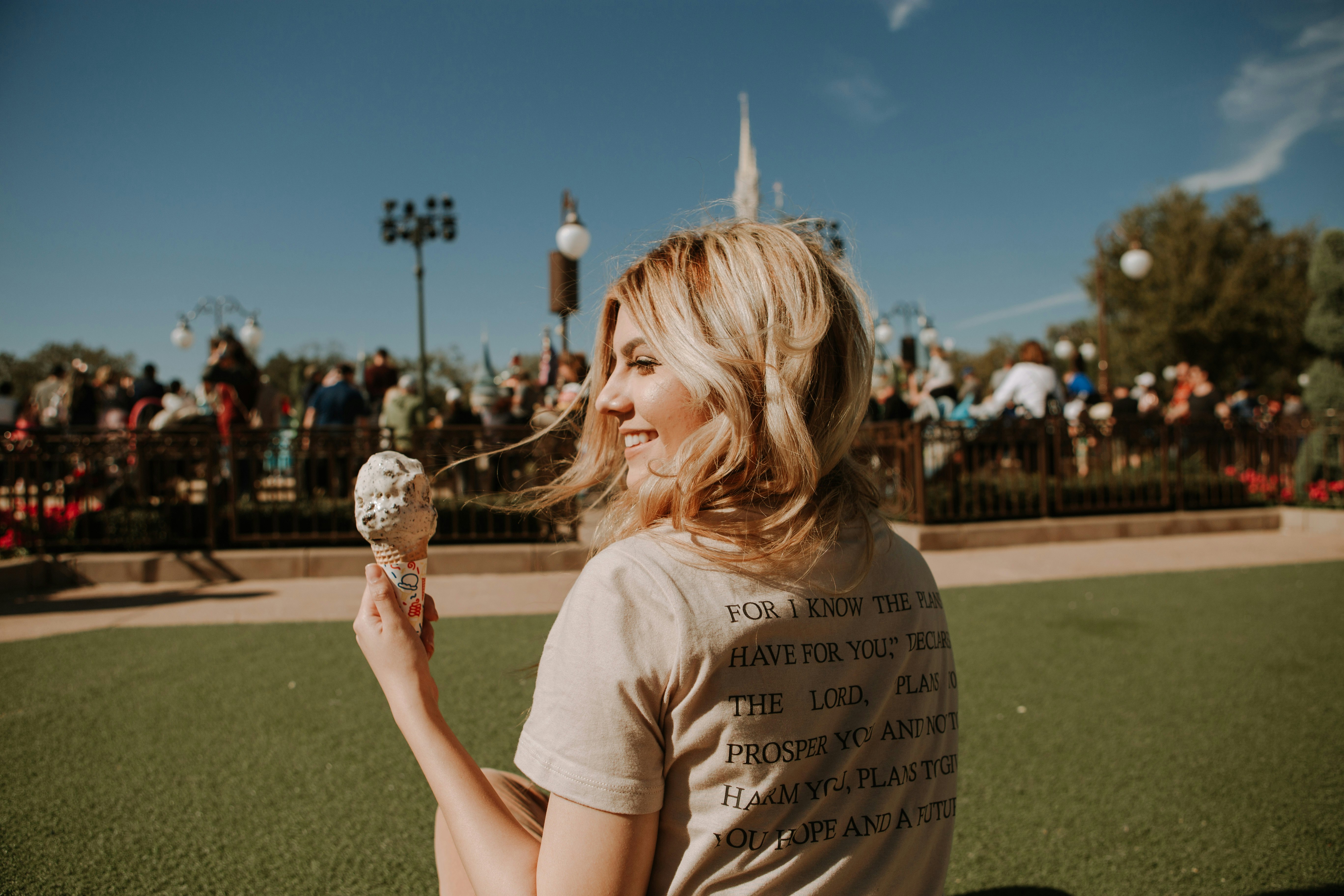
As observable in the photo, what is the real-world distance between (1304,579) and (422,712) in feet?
28.3

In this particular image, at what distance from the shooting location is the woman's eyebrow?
133cm

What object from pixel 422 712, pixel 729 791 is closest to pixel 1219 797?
pixel 729 791

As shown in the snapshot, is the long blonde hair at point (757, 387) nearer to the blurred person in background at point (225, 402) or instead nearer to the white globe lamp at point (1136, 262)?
the blurred person in background at point (225, 402)

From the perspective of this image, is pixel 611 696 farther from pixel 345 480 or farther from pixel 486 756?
pixel 345 480

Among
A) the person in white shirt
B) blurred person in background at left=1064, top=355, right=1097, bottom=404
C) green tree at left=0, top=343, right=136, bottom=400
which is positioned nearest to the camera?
the person in white shirt

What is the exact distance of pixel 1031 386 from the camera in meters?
10.6

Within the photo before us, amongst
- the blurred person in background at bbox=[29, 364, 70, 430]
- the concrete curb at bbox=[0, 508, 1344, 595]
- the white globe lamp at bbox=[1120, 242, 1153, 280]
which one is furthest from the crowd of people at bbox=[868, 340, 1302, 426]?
the blurred person in background at bbox=[29, 364, 70, 430]

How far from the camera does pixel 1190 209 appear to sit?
3812 cm

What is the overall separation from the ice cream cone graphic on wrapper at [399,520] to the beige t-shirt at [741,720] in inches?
17.5

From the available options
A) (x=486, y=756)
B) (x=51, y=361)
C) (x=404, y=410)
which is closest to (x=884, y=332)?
(x=404, y=410)

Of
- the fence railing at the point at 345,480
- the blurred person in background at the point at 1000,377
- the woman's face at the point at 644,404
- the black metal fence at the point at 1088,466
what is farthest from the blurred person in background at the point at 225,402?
the blurred person in background at the point at 1000,377

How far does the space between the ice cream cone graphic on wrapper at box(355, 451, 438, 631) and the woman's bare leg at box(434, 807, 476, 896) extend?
0.35 m

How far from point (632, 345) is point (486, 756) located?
2728mm

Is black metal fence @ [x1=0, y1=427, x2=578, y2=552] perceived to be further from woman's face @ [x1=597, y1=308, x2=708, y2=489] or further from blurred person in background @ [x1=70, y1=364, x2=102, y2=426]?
woman's face @ [x1=597, y1=308, x2=708, y2=489]
